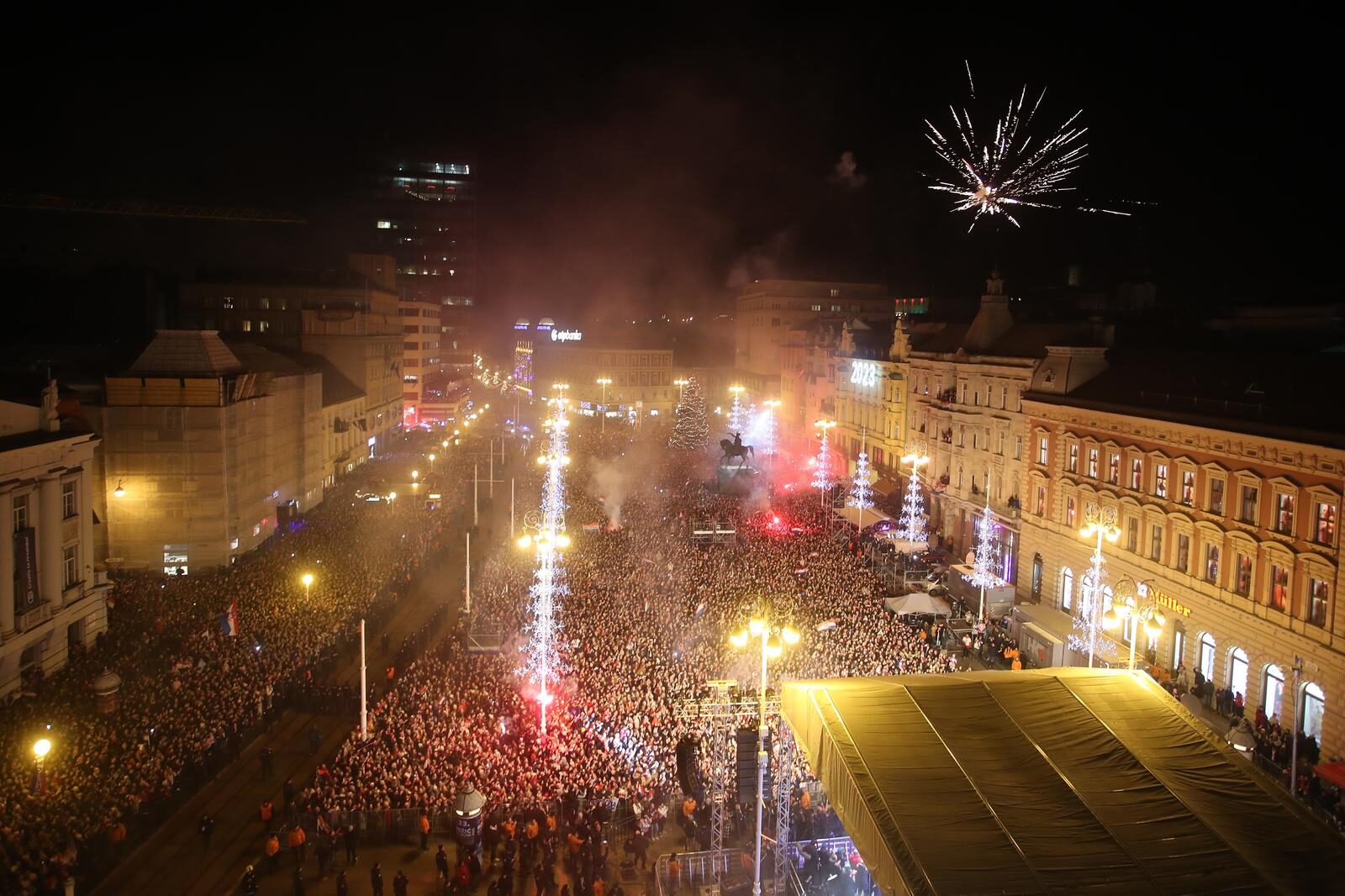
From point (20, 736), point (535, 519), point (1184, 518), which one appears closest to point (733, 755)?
point (20, 736)

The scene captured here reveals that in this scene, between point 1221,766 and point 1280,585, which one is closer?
point 1221,766

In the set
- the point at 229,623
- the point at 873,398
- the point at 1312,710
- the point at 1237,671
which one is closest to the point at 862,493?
the point at 873,398

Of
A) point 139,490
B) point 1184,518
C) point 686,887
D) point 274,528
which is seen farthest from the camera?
point 274,528

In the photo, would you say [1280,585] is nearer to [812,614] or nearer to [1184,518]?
[1184,518]

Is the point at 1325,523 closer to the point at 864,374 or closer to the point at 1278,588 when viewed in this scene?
the point at 1278,588

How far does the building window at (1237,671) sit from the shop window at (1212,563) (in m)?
2.11

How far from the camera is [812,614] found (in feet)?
95.1

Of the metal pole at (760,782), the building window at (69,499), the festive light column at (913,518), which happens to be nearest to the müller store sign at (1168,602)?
the festive light column at (913,518)

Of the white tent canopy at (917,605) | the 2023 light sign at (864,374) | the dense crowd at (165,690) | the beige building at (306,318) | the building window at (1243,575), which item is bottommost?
the dense crowd at (165,690)

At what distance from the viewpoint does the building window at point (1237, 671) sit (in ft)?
84.5

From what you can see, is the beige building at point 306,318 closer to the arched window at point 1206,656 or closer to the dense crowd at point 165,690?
the dense crowd at point 165,690

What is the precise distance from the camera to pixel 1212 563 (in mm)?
27562

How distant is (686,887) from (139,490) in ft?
101

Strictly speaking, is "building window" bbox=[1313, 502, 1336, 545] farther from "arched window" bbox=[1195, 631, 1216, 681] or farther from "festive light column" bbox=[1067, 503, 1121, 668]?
"festive light column" bbox=[1067, 503, 1121, 668]
